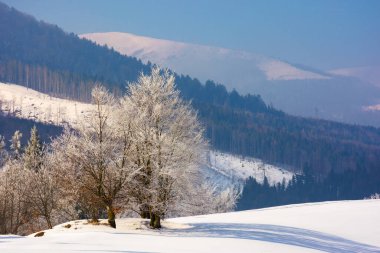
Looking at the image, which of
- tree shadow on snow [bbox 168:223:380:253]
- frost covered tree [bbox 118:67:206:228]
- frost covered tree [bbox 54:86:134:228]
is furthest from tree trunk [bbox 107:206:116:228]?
tree shadow on snow [bbox 168:223:380:253]

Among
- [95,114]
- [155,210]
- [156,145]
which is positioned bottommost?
[155,210]

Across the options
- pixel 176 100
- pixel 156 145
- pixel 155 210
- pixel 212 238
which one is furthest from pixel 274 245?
pixel 176 100

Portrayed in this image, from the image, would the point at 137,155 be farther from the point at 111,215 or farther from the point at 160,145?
the point at 111,215

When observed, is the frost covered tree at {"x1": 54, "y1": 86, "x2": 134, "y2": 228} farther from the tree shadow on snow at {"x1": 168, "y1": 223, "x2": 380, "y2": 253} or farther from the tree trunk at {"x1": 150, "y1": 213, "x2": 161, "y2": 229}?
the tree shadow on snow at {"x1": 168, "y1": 223, "x2": 380, "y2": 253}

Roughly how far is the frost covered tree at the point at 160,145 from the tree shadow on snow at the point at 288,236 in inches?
115

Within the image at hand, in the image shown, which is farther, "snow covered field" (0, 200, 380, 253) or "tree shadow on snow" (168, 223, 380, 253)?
"tree shadow on snow" (168, 223, 380, 253)

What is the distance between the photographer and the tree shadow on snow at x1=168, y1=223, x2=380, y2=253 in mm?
29797

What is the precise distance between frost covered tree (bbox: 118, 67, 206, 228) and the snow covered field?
2473mm

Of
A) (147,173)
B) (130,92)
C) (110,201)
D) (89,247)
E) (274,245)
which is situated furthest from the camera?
(130,92)

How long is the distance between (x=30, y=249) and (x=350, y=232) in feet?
93.5

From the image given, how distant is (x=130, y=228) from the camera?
106 feet

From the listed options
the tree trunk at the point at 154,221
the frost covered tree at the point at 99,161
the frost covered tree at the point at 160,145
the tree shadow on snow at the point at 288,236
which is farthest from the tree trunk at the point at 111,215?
the tree shadow on snow at the point at 288,236

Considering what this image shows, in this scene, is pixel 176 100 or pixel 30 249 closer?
pixel 30 249

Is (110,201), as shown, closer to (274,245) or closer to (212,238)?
(212,238)
